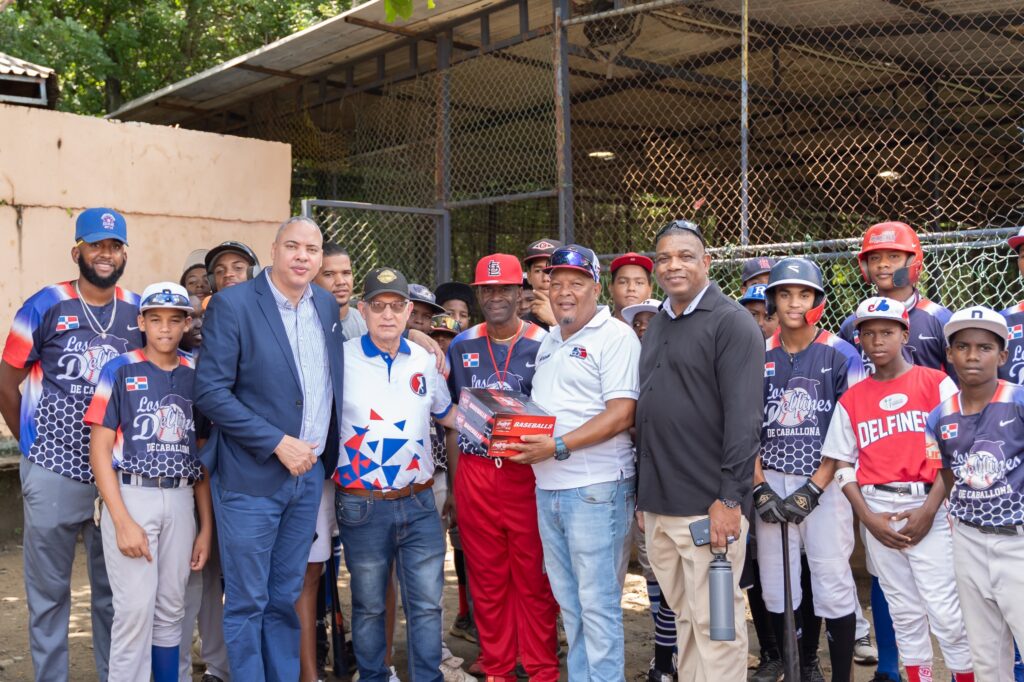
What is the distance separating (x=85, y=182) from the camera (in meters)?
8.47

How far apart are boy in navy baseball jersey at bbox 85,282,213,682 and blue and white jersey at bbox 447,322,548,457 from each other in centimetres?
135

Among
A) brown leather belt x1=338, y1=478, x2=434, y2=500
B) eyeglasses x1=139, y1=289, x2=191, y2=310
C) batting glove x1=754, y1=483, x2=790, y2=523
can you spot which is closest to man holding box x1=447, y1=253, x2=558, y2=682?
brown leather belt x1=338, y1=478, x2=434, y2=500

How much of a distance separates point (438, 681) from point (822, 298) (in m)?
2.67

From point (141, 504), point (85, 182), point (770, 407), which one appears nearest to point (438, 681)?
point (141, 504)

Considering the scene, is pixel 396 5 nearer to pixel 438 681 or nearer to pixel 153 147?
pixel 438 681

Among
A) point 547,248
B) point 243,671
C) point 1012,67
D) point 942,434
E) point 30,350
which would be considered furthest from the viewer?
point 1012,67

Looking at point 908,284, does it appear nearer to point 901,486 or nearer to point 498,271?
point 901,486

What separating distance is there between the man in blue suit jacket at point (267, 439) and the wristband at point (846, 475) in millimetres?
2369

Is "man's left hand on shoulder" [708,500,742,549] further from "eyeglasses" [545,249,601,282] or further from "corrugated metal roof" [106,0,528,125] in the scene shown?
"corrugated metal roof" [106,0,528,125]

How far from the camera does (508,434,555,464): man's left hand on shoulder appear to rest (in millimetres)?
4406

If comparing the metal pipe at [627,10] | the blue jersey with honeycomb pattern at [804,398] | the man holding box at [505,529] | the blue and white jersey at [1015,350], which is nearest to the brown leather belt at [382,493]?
the man holding box at [505,529]

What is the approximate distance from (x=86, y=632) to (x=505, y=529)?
10.7ft

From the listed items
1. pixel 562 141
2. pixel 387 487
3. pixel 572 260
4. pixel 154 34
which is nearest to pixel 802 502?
pixel 572 260

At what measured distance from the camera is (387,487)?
15.8 ft
